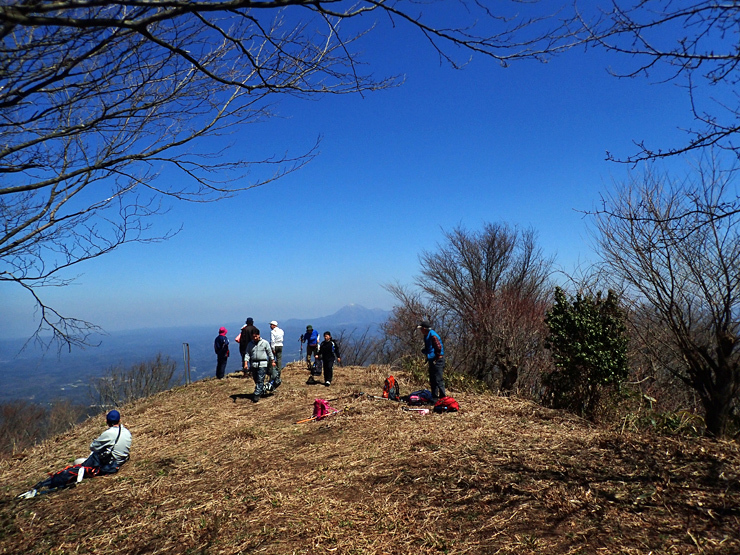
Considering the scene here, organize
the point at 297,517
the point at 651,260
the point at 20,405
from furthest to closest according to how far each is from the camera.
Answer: the point at 20,405 → the point at 651,260 → the point at 297,517

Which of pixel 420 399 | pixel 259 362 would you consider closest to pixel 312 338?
pixel 259 362

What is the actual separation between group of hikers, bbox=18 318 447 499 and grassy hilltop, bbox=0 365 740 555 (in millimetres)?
334

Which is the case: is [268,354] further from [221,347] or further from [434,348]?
[434,348]

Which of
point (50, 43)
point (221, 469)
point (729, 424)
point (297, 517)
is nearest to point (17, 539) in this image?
point (221, 469)

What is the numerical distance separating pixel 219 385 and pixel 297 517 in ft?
30.9

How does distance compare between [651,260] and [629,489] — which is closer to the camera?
[629,489]

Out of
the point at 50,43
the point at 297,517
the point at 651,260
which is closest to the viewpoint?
the point at 50,43

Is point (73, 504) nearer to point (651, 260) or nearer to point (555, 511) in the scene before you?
point (555, 511)

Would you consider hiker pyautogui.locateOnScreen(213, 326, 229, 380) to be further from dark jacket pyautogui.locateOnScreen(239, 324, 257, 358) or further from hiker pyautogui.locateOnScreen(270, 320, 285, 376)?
hiker pyautogui.locateOnScreen(270, 320, 285, 376)

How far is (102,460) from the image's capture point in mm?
6211

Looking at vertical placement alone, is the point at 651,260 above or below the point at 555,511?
above

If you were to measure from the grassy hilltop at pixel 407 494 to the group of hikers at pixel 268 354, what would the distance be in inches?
116

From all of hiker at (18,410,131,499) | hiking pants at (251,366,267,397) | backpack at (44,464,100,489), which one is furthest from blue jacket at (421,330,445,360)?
backpack at (44,464,100,489)

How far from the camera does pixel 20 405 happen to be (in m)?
45.8
